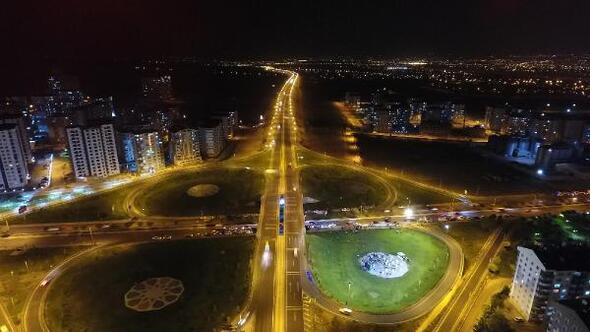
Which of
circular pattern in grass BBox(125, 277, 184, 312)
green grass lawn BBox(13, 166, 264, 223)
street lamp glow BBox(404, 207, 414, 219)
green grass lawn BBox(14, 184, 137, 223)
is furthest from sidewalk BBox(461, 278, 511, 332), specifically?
green grass lawn BBox(14, 184, 137, 223)

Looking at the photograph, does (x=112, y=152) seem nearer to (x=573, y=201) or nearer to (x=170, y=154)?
(x=170, y=154)

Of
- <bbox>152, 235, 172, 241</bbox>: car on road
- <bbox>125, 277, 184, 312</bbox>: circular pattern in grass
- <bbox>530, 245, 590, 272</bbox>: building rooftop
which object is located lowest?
<bbox>125, 277, 184, 312</bbox>: circular pattern in grass

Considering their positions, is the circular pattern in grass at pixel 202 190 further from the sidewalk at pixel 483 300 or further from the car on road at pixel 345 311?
the sidewalk at pixel 483 300

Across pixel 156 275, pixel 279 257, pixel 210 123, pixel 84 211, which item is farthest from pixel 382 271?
pixel 210 123

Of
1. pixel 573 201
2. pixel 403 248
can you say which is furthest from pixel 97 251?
pixel 573 201

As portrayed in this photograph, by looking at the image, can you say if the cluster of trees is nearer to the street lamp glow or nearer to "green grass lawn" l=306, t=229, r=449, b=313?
"green grass lawn" l=306, t=229, r=449, b=313

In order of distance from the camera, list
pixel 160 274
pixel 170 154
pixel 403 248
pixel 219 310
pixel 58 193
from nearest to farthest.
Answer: pixel 219 310 → pixel 160 274 → pixel 403 248 → pixel 58 193 → pixel 170 154

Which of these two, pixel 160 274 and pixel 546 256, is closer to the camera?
pixel 546 256

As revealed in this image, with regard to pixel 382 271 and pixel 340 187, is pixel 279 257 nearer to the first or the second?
pixel 382 271
